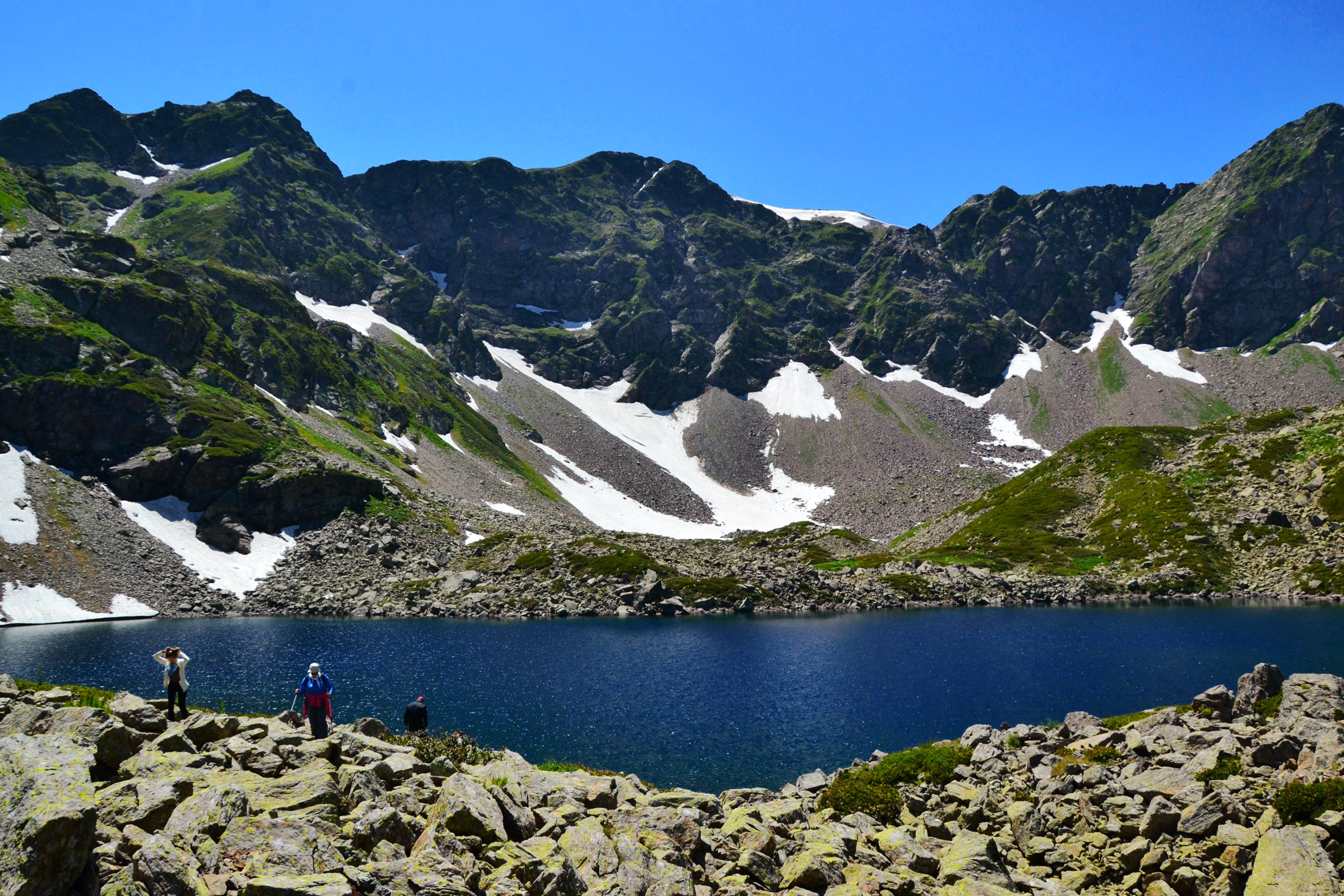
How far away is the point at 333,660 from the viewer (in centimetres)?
6856

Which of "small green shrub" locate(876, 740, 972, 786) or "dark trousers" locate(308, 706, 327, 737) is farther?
"small green shrub" locate(876, 740, 972, 786)

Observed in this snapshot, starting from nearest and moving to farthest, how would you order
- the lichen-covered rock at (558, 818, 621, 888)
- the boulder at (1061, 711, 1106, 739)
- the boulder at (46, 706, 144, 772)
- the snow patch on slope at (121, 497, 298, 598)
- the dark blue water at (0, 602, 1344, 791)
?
1. the lichen-covered rock at (558, 818, 621, 888)
2. the boulder at (46, 706, 144, 772)
3. the boulder at (1061, 711, 1106, 739)
4. the dark blue water at (0, 602, 1344, 791)
5. the snow patch on slope at (121, 497, 298, 598)

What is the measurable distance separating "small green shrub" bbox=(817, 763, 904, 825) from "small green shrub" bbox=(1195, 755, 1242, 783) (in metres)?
8.67

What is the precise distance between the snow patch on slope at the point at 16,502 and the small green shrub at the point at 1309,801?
13012cm

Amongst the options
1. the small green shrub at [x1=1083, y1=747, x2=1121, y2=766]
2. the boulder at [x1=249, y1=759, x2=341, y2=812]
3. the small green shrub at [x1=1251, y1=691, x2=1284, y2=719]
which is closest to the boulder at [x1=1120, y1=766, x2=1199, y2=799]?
the small green shrub at [x1=1083, y1=747, x2=1121, y2=766]

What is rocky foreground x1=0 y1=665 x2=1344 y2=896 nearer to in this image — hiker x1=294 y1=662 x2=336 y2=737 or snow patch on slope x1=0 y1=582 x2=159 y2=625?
hiker x1=294 y1=662 x2=336 y2=737

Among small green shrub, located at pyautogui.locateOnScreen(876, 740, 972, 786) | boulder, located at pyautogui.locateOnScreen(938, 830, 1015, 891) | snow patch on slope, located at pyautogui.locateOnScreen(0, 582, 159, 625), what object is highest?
boulder, located at pyautogui.locateOnScreen(938, 830, 1015, 891)

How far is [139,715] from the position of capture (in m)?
19.2

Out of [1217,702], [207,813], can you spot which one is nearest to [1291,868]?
[1217,702]

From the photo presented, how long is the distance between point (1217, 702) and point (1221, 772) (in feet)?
29.6

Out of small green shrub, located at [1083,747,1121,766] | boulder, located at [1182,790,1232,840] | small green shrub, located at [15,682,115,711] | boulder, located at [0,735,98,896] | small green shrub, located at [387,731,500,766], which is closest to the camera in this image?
boulder, located at [0,735,98,896]

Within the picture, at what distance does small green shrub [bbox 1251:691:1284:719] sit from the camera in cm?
2605

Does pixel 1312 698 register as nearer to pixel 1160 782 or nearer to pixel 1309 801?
pixel 1160 782

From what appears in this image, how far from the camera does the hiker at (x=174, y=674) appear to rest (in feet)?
84.3
